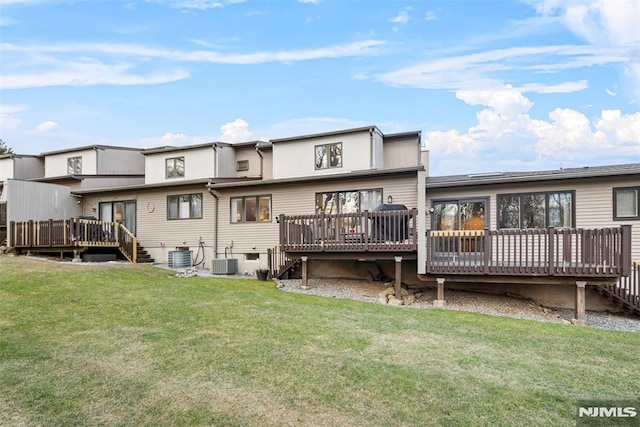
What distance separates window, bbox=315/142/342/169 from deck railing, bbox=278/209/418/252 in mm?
3915

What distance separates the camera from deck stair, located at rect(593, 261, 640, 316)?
1025 cm

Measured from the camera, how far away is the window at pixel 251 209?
1608 cm

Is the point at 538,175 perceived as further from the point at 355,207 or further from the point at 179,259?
the point at 179,259

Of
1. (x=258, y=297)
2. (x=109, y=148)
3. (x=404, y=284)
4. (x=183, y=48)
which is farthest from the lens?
(x=109, y=148)

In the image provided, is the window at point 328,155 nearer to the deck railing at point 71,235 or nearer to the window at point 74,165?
the deck railing at point 71,235

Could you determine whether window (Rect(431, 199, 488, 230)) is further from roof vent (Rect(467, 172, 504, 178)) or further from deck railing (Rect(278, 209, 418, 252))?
deck railing (Rect(278, 209, 418, 252))

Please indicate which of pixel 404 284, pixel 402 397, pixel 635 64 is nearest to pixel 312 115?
pixel 404 284

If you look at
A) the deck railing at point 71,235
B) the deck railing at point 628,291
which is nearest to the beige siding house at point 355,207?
the deck railing at point 71,235

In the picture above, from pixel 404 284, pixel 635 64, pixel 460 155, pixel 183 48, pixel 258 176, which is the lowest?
pixel 404 284

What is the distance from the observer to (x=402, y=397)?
4.22 m

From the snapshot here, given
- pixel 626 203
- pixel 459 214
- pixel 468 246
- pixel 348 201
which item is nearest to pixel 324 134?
pixel 348 201

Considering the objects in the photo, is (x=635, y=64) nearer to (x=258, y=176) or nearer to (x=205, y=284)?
(x=258, y=176)

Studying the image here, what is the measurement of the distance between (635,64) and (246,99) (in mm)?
17630

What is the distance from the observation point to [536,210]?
1226 centimetres
